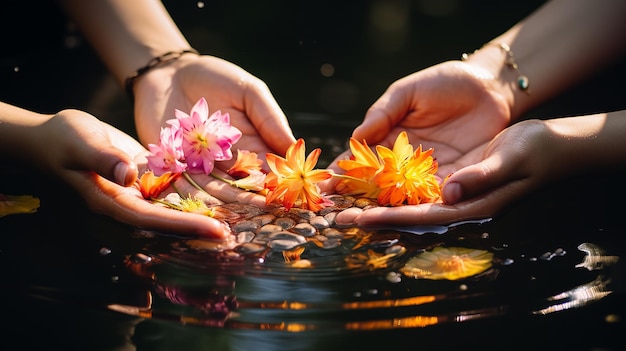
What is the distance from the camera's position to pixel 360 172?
1.31m

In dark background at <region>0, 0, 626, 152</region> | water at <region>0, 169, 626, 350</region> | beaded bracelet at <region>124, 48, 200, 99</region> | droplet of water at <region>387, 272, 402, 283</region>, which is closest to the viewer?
water at <region>0, 169, 626, 350</region>

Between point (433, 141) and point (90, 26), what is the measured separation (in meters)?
1.05

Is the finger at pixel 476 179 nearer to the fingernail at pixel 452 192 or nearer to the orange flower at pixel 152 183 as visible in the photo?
the fingernail at pixel 452 192

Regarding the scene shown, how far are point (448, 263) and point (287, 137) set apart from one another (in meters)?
0.45

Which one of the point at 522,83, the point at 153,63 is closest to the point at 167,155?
the point at 153,63

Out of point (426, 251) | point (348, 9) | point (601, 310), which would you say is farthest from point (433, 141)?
point (348, 9)

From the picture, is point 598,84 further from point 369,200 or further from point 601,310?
Answer: point 601,310

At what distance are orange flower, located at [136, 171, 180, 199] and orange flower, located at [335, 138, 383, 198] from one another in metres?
0.32

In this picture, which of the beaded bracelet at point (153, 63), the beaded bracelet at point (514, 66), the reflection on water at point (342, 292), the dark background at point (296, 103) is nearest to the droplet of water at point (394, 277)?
the reflection on water at point (342, 292)

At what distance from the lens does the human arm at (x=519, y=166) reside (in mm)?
1196

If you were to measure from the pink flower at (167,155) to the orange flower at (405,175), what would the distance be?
370mm

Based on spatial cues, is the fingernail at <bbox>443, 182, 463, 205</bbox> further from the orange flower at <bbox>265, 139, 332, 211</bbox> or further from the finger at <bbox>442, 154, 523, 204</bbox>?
the orange flower at <bbox>265, 139, 332, 211</bbox>

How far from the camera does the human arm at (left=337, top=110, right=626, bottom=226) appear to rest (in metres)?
1.20

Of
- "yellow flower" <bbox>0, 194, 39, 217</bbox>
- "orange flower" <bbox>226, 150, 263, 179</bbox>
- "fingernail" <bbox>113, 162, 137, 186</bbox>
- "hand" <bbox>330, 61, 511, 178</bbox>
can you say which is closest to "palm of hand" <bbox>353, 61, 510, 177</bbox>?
"hand" <bbox>330, 61, 511, 178</bbox>
